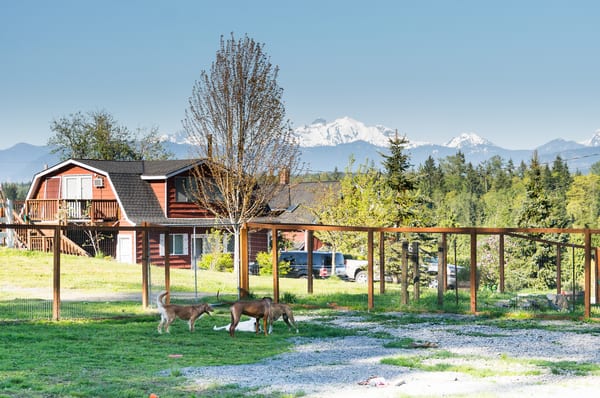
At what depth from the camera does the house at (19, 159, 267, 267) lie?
1718 inches

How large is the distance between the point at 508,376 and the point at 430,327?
544 cm

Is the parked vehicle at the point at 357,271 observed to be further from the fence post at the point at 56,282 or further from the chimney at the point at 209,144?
the fence post at the point at 56,282

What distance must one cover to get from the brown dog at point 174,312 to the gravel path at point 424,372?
1991 millimetres

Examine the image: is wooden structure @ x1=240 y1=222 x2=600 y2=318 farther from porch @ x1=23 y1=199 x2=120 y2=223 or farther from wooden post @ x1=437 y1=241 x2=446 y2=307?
porch @ x1=23 y1=199 x2=120 y2=223

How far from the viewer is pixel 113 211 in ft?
Result: 149

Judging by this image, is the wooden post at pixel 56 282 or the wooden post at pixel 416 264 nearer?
the wooden post at pixel 56 282

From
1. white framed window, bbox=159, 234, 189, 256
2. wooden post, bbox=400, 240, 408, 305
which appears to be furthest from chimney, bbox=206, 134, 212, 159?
white framed window, bbox=159, 234, 189, 256

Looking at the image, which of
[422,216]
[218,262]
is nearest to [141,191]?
[218,262]

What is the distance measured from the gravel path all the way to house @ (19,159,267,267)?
28.8 m

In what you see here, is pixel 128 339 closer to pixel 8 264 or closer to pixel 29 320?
pixel 29 320

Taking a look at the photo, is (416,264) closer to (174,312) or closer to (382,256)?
(382,256)

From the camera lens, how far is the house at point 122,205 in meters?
43.6

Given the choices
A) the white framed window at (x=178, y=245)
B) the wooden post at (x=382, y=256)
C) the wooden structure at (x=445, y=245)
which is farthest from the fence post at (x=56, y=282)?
the white framed window at (x=178, y=245)

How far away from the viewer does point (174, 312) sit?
1467 cm
